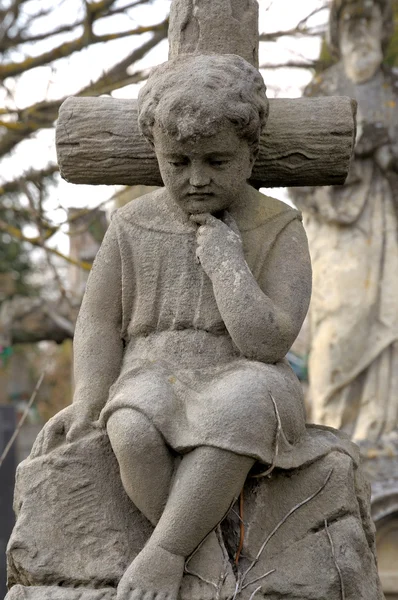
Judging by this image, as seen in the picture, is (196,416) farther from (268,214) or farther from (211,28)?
(211,28)

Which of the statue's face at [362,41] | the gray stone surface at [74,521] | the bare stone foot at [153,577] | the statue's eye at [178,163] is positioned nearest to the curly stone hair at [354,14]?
the statue's face at [362,41]

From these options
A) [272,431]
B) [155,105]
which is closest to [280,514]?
[272,431]

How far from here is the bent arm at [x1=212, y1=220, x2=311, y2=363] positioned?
4.11 m

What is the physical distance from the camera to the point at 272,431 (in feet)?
13.1

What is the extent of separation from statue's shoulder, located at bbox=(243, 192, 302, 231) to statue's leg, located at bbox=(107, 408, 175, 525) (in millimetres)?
895

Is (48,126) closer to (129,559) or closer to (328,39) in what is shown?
(328,39)

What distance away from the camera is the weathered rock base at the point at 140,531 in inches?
160

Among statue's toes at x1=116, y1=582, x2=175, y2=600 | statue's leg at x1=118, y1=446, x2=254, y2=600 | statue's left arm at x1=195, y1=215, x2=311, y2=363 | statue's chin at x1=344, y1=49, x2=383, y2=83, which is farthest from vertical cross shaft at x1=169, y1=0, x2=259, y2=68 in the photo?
statue's chin at x1=344, y1=49, x2=383, y2=83

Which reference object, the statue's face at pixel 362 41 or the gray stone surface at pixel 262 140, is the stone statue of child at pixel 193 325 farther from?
the statue's face at pixel 362 41

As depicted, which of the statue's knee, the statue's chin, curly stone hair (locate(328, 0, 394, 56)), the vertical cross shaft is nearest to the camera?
the statue's knee

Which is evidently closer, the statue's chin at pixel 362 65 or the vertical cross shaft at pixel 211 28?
the vertical cross shaft at pixel 211 28

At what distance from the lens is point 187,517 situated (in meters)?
3.93

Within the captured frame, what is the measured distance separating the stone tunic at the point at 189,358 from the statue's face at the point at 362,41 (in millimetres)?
5157

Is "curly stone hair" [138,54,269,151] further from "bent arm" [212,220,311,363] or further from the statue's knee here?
the statue's knee
